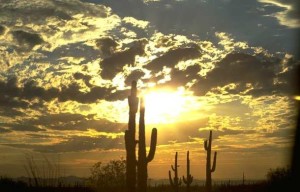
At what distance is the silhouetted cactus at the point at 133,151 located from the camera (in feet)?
51.1

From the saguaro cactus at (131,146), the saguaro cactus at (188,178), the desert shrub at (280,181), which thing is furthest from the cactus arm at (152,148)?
the saguaro cactus at (188,178)

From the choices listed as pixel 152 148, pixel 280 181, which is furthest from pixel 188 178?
pixel 152 148

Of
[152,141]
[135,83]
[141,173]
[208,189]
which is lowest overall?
[208,189]

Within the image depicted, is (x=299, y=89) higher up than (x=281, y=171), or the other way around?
(x=299, y=89)

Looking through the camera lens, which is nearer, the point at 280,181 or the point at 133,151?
the point at 133,151

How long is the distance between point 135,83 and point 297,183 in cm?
1112

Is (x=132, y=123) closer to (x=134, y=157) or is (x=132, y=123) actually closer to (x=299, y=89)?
(x=134, y=157)

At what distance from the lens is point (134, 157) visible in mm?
15734

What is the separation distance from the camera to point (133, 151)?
51.8 feet

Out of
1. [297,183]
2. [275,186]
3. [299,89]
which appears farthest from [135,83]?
[275,186]

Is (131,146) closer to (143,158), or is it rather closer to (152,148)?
(143,158)

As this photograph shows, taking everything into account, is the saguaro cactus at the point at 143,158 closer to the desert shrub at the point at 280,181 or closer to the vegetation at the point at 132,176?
the vegetation at the point at 132,176

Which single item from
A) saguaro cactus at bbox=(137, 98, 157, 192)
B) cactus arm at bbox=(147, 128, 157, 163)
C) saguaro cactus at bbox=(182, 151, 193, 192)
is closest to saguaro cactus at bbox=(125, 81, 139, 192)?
saguaro cactus at bbox=(137, 98, 157, 192)

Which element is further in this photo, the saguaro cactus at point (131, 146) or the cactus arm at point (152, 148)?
the cactus arm at point (152, 148)
